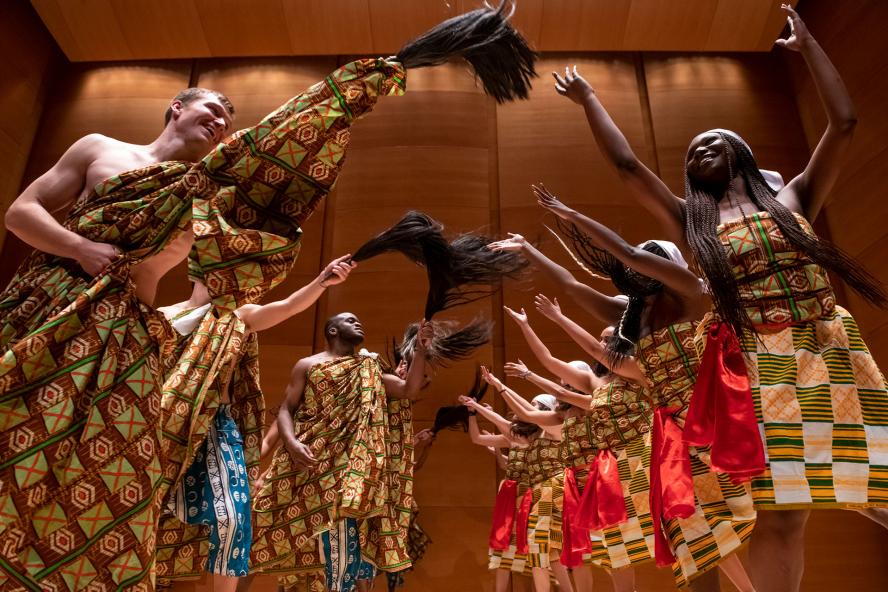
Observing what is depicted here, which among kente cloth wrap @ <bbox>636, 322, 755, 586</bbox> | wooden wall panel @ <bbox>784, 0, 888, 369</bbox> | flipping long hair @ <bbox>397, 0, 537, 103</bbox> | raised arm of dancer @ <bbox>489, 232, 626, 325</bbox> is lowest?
Answer: kente cloth wrap @ <bbox>636, 322, 755, 586</bbox>

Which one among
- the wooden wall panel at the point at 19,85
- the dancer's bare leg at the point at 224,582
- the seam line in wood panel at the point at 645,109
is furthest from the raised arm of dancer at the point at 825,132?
the wooden wall panel at the point at 19,85

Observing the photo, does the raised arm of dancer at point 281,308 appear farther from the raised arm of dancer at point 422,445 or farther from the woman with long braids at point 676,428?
the raised arm of dancer at point 422,445

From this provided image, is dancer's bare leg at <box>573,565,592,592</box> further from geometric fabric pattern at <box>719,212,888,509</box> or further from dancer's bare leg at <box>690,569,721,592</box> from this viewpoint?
geometric fabric pattern at <box>719,212,888,509</box>

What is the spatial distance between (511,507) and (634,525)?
147cm

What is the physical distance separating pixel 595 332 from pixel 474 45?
354 cm

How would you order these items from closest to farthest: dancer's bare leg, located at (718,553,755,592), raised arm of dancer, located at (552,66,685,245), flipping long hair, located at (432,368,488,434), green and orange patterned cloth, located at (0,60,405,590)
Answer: green and orange patterned cloth, located at (0,60,405,590), raised arm of dancer, located at (552,66,685,245), dancer's bare leg, located at (718,553,755,592), flipping long hair, located at (432,368,488,434)

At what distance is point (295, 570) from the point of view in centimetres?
308

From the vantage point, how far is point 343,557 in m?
3.15

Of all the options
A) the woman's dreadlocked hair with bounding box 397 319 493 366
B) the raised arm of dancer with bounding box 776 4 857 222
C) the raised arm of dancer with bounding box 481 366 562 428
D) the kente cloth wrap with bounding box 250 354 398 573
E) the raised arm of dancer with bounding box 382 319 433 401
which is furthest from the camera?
the woman's dreadlocked hair with bounding box 397 319 493 366

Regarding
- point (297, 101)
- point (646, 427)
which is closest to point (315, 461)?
point (646, 427)

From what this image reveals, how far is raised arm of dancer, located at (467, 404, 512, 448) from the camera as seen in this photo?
4.32 metres

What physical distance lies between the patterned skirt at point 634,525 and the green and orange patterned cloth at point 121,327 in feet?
5.78

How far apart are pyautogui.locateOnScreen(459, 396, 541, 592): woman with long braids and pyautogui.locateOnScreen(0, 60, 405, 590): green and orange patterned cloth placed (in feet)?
9.00

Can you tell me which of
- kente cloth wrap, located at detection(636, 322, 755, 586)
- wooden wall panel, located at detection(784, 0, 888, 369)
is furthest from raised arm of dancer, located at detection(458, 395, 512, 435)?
wooden wall panel, located at detection(784, 0, 888, 369)
